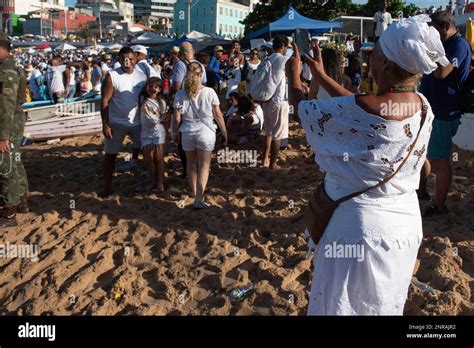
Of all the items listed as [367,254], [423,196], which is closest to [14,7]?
[423,196]

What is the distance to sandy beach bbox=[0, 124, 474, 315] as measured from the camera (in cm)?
377

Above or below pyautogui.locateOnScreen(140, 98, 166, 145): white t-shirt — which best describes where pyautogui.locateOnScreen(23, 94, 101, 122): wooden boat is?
below

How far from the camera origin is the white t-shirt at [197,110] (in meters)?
5.54

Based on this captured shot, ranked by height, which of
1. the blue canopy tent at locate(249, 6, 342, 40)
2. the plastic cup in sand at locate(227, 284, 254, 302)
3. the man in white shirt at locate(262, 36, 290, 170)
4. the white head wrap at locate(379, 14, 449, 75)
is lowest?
the plastic cup in sand at locate(227, 284, 254, 302)

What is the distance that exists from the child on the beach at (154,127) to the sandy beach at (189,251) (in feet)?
1.14

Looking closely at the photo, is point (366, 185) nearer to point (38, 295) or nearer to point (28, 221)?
point (38, 295)

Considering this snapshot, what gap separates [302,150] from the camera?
25.7 ft

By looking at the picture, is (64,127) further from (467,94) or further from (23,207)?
(467,94)

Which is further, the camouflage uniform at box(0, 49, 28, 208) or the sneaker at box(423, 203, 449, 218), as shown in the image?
Result: the camouflage uniform at box(0, 49, 28, 208)

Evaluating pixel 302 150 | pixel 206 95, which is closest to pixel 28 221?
pixel 206 95

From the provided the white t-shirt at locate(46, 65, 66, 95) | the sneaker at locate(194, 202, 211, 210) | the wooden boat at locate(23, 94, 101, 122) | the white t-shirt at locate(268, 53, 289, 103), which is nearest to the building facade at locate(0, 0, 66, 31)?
the white t-shirt at locate(46, 65, 66, 95)

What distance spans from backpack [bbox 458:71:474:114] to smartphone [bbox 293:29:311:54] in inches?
95.8

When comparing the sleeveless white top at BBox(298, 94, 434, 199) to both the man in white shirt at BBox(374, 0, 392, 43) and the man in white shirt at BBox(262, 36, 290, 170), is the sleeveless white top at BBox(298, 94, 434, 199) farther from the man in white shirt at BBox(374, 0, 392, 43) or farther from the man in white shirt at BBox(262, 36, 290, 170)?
the man in white shirt at BBox(374, 0, 392, 43)

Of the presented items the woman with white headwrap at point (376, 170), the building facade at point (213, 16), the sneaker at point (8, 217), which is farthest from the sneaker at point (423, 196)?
the building facade at point (213, 16)
